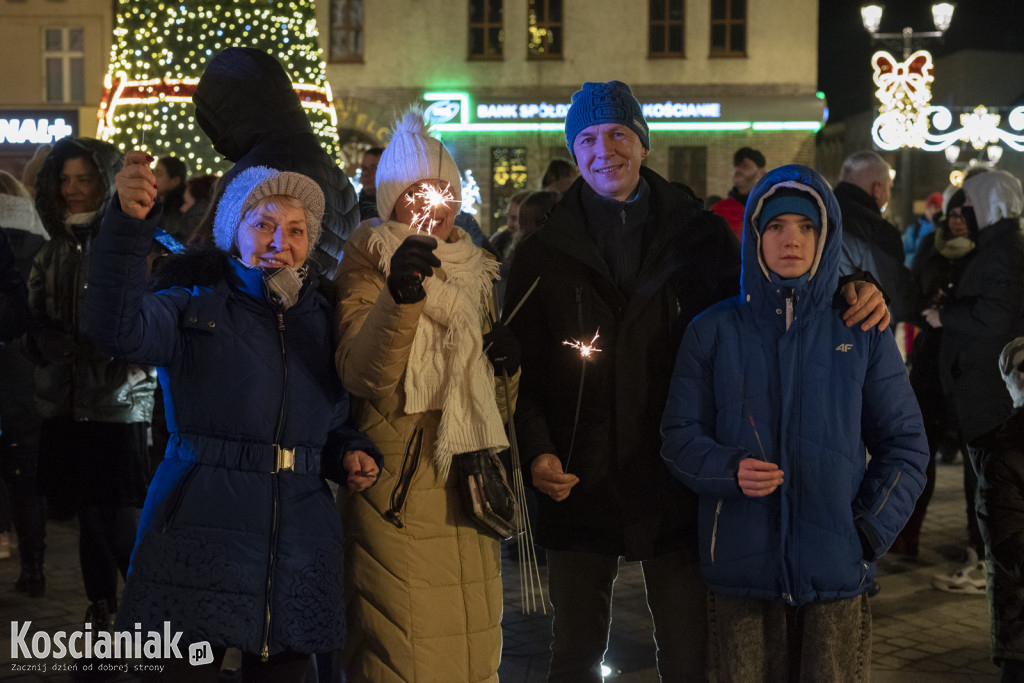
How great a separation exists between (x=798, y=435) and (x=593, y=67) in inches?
1065

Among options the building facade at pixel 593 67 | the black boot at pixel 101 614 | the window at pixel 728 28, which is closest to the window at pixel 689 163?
the building facade at pixel 593 67

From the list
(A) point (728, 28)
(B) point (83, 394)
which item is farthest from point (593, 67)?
(B) point (83, 394)

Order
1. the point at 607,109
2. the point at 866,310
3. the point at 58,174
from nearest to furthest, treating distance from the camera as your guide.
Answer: the point at 866,310 → the point at 607,109 → the point at 58,174

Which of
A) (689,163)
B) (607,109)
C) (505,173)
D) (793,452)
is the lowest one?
(793,452)

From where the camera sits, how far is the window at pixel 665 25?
29.3 m

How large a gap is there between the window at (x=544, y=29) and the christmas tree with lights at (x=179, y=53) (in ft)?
73.6

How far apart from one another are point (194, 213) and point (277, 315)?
3.26 meters

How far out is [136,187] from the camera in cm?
277

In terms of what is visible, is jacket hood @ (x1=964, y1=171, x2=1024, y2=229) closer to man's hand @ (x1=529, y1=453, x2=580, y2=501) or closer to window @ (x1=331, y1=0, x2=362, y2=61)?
man's hand @ (x1=529, y1=453, x2=580, y2=501)

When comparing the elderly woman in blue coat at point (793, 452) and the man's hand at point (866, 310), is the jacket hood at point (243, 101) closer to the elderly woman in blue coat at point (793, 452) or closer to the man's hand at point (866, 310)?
the elderly woman in blue coat at point (793, 452)

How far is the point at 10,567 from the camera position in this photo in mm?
6707

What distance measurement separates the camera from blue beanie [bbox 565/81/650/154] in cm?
367

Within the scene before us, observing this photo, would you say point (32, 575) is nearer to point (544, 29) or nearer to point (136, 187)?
point (136, 187)

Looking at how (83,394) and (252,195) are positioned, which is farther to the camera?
(83,394)
